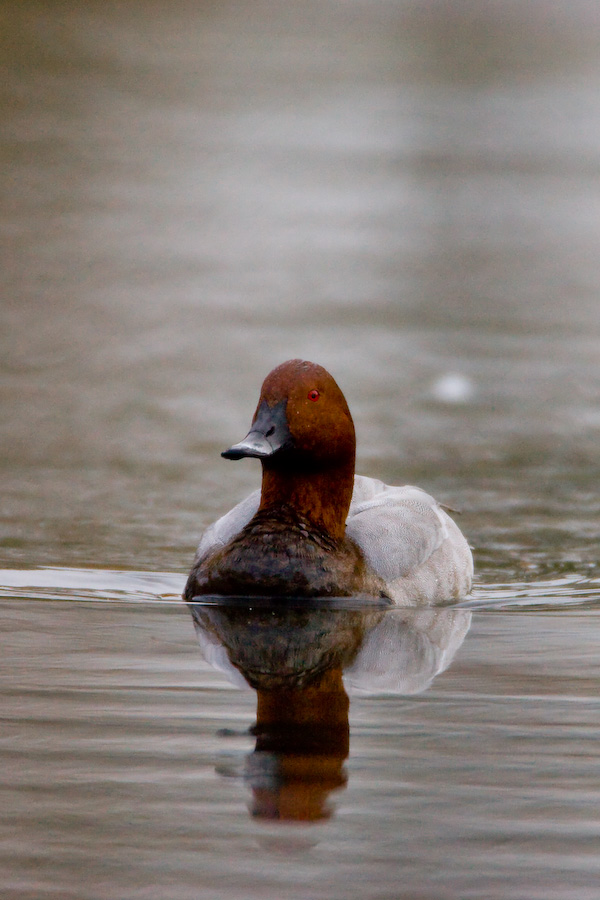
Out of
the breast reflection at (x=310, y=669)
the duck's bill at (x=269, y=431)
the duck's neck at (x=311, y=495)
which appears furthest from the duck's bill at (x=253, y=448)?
the breast reflection at (x=310, y=669)

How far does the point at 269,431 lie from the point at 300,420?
0.47 feet

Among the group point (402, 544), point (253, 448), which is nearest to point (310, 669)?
point (253, 448)

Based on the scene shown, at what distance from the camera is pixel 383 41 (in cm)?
2622

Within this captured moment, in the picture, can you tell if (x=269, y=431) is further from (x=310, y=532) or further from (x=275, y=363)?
(x=275, y=363)

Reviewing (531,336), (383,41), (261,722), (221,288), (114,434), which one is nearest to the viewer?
(261,722)

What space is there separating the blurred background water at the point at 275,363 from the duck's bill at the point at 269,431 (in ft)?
2.63

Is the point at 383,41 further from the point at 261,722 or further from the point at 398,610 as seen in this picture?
the point at 261,722

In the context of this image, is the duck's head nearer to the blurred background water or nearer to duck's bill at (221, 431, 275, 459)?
duck's bill at (221, 431, 275, 459)

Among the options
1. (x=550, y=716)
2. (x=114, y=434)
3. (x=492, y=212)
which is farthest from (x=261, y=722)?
(x=492, y=212)

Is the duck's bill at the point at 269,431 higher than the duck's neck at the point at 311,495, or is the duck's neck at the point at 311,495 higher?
the duck's bill at the point at 269,431

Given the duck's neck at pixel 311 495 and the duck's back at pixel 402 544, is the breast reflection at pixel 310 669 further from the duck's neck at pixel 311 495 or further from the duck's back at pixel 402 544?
the duck's neck at pixel 311 495

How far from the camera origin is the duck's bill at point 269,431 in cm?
556

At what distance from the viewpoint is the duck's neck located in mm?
5840

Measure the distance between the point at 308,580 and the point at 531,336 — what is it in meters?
7.09
